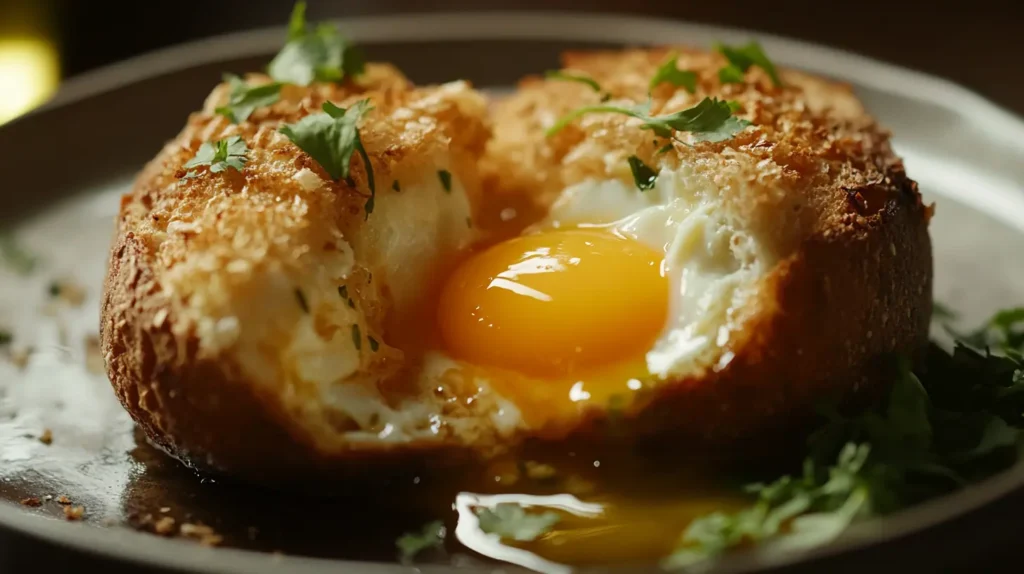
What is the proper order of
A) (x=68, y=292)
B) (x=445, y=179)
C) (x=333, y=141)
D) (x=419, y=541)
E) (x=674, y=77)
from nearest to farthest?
(x=419, y=541) < (x=333, y=141) < (x=445, y=179) < (x=674, y=77) < (x=68, y=292)

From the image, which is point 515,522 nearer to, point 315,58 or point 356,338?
point 356,338

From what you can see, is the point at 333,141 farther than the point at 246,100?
No

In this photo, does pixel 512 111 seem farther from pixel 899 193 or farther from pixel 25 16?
pixel 25 16

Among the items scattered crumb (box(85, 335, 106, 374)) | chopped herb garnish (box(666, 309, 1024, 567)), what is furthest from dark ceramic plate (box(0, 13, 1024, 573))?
chopped herb garnish (box(666, 309, 1024, 567))

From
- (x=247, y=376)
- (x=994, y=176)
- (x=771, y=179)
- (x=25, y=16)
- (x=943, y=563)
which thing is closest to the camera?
(x=943, y=563)

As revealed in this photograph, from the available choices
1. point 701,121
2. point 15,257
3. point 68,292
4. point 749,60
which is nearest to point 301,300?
point 701,121

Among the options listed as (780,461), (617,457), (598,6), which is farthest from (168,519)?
(598,6)

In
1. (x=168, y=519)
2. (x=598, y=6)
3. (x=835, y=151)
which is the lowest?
(x=168, y=519)

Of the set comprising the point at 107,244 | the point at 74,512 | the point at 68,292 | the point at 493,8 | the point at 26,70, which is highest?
the point at 493,8
